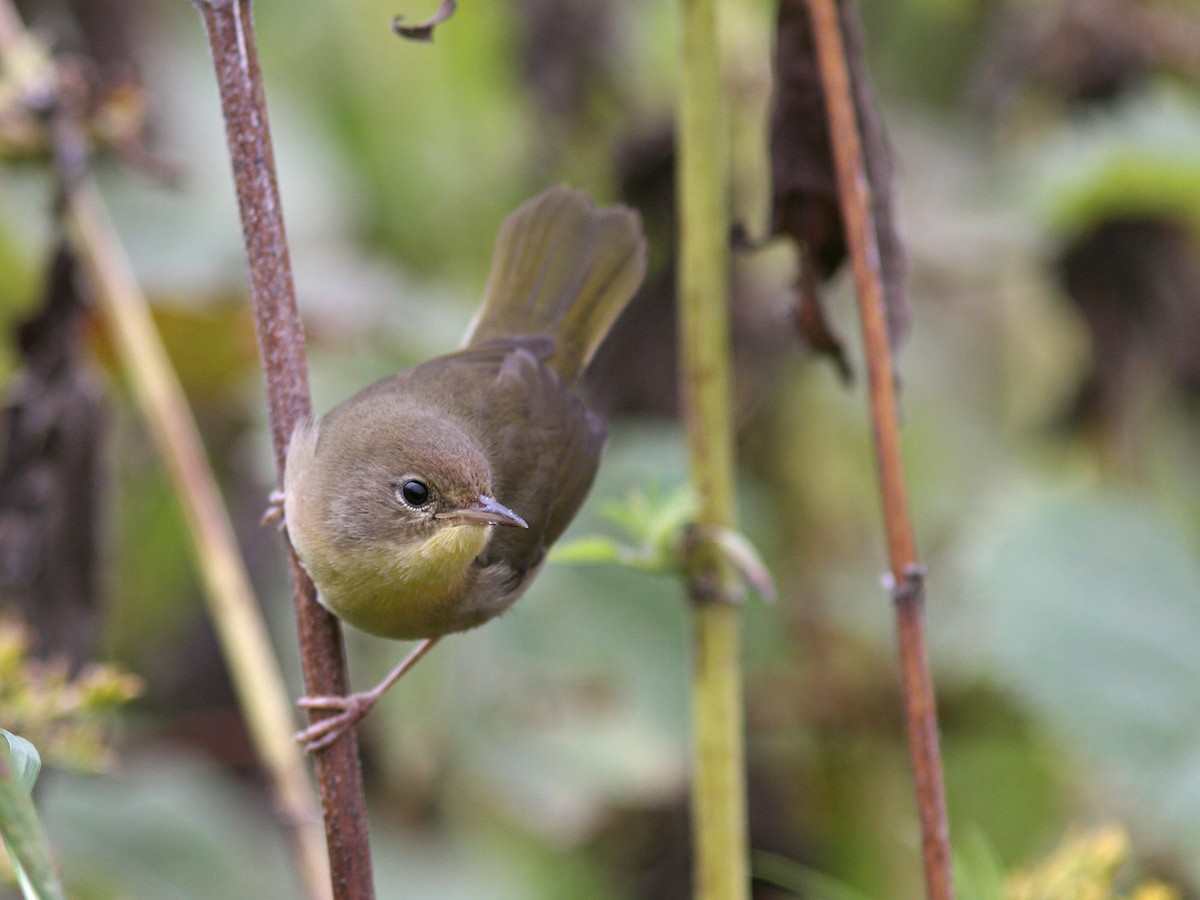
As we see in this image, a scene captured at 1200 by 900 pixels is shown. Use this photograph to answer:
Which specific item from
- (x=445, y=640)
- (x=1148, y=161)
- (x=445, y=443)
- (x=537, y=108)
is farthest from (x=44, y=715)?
(x=1148, y=161)

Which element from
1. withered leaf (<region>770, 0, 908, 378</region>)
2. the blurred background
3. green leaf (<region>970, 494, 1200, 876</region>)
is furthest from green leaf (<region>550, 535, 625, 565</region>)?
green leaf (<region>970, 494, 1200, 876</region>)

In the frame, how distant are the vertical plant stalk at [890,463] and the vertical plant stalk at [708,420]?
14 cm

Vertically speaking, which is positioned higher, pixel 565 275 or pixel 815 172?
pixel 565 275

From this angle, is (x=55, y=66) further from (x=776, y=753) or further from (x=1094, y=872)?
(x=776, y=753)

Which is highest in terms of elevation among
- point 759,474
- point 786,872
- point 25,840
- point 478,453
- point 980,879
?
point 759,474

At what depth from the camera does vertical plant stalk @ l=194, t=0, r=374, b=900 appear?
1163mm

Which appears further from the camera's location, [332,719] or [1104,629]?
[1104,629]

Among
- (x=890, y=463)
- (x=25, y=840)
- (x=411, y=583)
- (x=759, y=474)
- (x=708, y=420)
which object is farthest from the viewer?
(x=759, y=474)

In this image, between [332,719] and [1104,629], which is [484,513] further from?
[1104,629]

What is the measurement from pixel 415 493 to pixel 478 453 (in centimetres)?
11

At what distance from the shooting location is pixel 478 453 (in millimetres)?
1914

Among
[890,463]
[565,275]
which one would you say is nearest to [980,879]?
[890,463]

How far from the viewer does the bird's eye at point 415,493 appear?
73.7 inches

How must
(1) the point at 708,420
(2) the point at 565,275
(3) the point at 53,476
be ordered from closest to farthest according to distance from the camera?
(1) the point at 708,420 < (3) the point at 53,476 < (2) the point at 565,275
